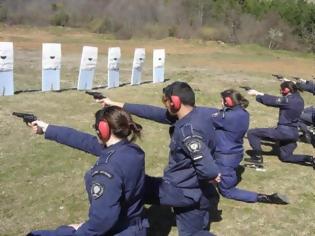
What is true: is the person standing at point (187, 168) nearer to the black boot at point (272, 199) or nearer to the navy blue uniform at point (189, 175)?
the navy blue uniform at point (189, 175)

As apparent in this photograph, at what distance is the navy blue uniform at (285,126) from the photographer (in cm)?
858

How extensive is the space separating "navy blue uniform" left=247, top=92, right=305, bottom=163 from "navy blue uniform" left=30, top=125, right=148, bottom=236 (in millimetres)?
4874

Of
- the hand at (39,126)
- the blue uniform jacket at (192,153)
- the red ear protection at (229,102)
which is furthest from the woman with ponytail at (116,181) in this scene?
the red ear protection at (229,102)

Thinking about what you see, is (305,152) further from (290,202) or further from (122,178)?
(122,178)

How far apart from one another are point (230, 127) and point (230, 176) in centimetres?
64

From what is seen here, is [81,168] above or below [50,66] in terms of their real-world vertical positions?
below

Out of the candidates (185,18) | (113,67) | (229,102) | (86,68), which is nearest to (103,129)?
(229,102)

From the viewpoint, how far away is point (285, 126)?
868 cm

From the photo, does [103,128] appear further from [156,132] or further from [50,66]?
[50,66]

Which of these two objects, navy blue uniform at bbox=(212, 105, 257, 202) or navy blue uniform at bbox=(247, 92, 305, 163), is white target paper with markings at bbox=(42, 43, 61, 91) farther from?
navy blue uniform at bbox=(212, 105, 257, 202)

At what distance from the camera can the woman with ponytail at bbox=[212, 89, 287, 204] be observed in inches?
271

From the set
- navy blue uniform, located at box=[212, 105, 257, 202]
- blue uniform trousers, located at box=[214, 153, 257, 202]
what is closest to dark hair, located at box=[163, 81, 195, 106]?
navy blue uniform, located at box=[212, 105, 257, 202]

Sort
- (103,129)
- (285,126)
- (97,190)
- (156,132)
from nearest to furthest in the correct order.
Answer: (97,190) → (103,129) → (285,126) → (156,132)

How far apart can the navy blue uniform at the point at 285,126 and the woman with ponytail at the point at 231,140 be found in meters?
1.80
